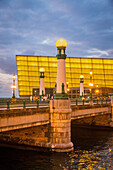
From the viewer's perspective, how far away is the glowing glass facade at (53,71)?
88.8m

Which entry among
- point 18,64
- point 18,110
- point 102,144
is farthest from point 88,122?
point 18,64

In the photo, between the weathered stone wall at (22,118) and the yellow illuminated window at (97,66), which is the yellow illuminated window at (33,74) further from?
the weathered stone wall at (22,118)

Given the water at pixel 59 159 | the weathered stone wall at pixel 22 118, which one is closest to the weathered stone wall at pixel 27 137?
the water at pixel 59 159

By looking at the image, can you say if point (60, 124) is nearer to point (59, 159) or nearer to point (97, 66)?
point (59, 159)

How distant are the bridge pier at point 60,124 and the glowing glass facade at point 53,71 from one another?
65172mm

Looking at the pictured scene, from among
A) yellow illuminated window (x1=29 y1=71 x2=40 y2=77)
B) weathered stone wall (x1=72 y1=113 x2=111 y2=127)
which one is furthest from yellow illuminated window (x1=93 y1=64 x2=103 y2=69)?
weathered stone wall (x1=72 y1=113 x2=111 y2=127)

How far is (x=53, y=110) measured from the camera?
77.3ft

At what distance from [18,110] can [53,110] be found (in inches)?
175

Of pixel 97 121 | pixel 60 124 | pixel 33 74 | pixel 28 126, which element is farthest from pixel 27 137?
pixel 33 74

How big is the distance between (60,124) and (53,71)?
6841 cm

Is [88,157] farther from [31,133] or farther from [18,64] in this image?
[18,64]

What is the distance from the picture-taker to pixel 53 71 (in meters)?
91.4

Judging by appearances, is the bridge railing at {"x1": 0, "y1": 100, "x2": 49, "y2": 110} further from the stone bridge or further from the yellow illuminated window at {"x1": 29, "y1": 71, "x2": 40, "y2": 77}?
the yellow illuminated window at {"x1": 29, "y1": 71, "x2": 40, "y2": 77}

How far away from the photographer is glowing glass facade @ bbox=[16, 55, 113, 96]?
291 feet
